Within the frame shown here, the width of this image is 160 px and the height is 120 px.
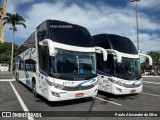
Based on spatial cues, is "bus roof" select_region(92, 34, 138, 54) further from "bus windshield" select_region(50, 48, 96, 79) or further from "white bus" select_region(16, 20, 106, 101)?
"bus windshield" select_region(50, 48, 96, 79)

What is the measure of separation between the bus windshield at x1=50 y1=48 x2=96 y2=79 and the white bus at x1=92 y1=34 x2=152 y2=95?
5.69 feet

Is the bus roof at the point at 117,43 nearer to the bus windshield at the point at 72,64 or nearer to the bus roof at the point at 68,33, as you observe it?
the bus roof at the point at 68,33

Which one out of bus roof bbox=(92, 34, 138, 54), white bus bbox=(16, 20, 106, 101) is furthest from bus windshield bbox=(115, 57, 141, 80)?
white bus bbox=(16, 20, 106, 101)

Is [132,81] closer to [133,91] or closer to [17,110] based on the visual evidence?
[133,91]

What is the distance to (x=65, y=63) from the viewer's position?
30.2 ft

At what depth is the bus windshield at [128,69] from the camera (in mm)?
11422

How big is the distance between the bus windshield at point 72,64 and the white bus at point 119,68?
1733mm

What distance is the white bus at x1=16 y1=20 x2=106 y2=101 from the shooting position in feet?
29.4

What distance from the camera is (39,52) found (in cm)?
1051

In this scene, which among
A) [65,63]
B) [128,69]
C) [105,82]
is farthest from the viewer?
[105,82]

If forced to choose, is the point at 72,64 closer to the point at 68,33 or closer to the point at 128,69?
the point at 68,33

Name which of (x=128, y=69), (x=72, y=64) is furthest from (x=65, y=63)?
(x=128, y=69)

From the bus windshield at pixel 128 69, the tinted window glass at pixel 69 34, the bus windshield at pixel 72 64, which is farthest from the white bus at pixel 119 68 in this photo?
the tinted window glass at pixel 69 34

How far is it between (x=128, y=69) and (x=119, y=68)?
567mm
